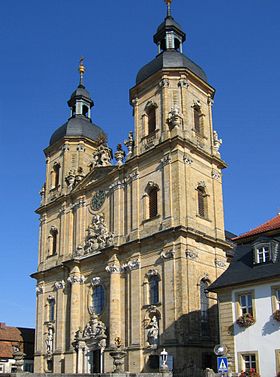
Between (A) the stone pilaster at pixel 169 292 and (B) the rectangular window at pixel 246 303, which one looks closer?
(B) the rectangular window at pixel 246 303

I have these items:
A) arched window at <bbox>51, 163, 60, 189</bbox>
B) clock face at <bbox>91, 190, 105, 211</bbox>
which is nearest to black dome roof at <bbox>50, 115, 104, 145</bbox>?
arched window at <bbox>51, 163, 60, 189</bbox>

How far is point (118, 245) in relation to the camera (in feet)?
129

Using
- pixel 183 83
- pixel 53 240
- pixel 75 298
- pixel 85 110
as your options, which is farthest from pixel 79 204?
pixel 183 83

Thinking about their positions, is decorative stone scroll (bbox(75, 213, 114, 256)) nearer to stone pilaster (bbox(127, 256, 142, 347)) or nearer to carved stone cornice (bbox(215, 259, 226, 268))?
stone pilaster (bbox(127, 256, 142, 347))

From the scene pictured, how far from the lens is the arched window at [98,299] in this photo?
40031 millimetres

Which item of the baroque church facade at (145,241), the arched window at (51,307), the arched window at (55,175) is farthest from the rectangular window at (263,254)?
the arched window at (55,175)

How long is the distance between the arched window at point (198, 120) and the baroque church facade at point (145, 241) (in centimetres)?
8

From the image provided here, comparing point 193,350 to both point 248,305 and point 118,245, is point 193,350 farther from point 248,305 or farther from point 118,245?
point 118,245

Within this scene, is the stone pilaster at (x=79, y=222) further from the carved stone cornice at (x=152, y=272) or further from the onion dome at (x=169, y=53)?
the onion dome at (x=169, y=53)

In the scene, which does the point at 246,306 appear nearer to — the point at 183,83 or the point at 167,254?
the point at 167,254

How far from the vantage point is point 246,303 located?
1054 inches

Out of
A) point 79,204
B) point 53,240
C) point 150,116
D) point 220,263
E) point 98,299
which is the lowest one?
point 98,299

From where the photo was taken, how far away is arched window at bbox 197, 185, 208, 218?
3806 centimetres

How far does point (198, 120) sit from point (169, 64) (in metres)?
4.75
